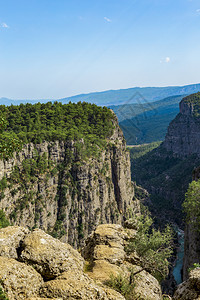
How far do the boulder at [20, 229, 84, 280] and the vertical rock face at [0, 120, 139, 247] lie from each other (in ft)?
150

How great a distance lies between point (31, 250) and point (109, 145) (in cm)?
7866

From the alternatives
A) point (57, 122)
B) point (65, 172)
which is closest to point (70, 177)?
point (65, 172)

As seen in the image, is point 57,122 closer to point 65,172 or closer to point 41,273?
point 65,172

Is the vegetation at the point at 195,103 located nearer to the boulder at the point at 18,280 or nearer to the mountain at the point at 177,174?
the mountain at the point at 177,174

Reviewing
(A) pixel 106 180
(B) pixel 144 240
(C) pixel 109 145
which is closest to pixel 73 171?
(A) pixel 106 180

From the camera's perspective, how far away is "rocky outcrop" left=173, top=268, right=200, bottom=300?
41.8 feet

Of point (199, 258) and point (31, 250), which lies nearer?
point (31, 250)

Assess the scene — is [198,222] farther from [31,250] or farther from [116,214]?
[116,214]

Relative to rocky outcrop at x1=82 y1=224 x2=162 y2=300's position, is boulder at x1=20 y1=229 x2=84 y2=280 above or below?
above

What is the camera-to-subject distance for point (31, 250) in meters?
11.9

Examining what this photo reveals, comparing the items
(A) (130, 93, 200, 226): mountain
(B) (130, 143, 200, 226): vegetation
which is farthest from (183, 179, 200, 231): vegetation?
(A) (130, 93, 200, 226): mountain

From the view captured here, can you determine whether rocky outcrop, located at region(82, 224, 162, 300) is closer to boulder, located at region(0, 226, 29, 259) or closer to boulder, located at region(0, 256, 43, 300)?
boulder, located at region(0, 256, 43, 300)

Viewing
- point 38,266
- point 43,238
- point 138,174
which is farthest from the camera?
point 138,174

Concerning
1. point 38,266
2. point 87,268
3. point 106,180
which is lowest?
point 106,180
